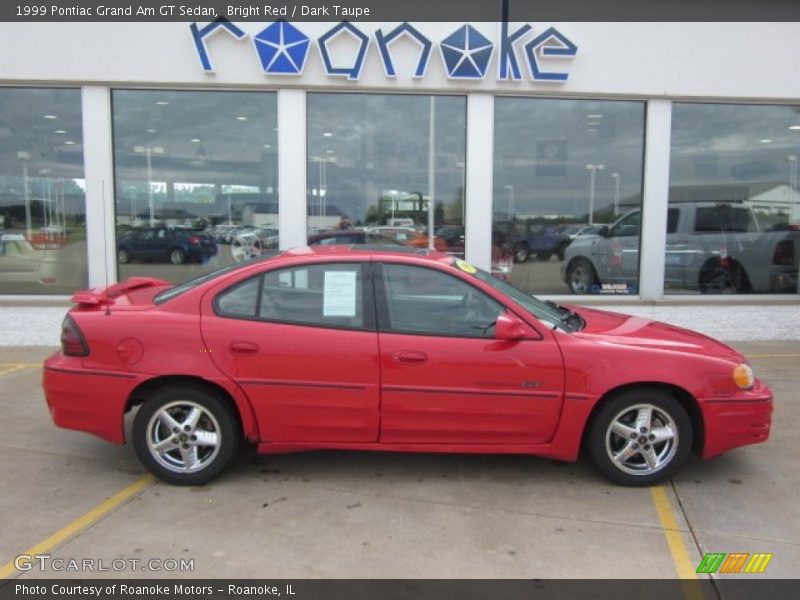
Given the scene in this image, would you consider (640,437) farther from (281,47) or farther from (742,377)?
(281,47)

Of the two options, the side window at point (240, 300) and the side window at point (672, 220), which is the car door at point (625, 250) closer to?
the side window at point (672, 220)

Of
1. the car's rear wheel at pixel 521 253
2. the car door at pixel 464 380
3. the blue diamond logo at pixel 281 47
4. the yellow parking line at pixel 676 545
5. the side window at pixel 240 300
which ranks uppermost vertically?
the blue diamond logo at pixel 281 47

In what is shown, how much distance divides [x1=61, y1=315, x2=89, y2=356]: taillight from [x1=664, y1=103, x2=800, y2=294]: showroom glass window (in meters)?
8.20

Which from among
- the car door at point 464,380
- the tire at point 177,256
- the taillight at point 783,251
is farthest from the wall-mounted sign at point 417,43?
the car door at point 464,380

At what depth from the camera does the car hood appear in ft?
13.9

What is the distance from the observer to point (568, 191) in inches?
381

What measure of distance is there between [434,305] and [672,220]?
672cm

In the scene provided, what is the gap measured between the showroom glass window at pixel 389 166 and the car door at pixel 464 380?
17.5ft

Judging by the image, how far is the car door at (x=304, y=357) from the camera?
13.5ft

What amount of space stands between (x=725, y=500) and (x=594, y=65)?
22.1 ft

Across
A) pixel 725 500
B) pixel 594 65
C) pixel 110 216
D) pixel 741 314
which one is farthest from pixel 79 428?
pixel 741 314

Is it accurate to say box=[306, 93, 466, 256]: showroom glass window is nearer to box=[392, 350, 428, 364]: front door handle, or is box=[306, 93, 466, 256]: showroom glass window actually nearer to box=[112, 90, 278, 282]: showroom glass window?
box=[112, 90, 278, 282]: showroom glass window

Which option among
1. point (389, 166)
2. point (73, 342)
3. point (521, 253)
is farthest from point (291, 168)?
point (73, 342)

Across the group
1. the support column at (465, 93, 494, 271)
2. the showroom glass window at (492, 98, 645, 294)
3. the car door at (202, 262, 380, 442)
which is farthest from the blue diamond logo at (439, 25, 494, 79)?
the car door at (202, 262, 380, 442)
